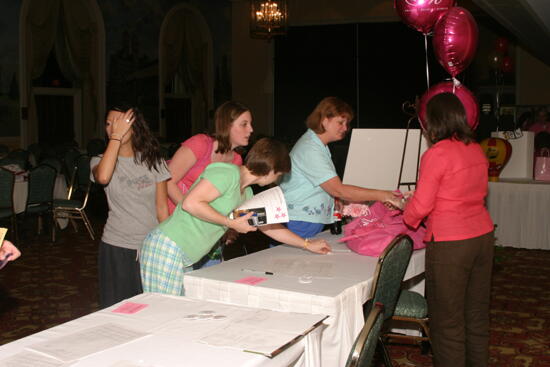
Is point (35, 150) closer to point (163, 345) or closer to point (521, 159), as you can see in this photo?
point (521, 159)

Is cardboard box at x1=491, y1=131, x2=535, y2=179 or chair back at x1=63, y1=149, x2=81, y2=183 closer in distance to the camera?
cardboard box at x1=491, y1=131, x2=535, y2=179

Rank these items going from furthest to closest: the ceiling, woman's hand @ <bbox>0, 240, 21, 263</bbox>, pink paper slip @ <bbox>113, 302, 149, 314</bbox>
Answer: the ceiling, pink paper slip @ <bbox>113, 302, 149, 314</bbox>, woman's hand @ <bbox>0, 240, 21, 263</bbox>

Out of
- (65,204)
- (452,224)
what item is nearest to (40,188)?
(65,204)

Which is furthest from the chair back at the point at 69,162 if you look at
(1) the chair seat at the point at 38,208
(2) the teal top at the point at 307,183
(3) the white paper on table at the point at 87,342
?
(3) the white paper on table at the point at 87,342

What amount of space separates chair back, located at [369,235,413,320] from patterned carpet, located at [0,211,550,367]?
3.02 ft

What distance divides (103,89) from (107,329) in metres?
10.3

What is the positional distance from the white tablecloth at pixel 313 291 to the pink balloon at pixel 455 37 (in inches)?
83.9

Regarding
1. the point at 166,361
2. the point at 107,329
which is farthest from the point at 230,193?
the point at 166,361

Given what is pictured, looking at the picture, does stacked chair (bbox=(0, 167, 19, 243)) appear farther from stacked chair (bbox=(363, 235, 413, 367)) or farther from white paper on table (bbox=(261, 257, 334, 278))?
stacked chair (bbox=(363, 235, 413, 367))

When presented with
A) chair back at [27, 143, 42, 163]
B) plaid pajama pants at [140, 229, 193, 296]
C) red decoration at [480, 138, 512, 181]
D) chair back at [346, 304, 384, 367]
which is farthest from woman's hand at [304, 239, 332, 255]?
chair back at [27, 143, 42, 163]

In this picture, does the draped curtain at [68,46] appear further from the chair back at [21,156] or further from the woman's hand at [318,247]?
the woman's hand at [318,247]

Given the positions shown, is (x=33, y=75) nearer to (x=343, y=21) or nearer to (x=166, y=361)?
(x=343, y=21)

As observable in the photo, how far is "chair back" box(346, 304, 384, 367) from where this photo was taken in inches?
64.9

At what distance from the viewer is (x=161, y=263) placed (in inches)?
106
